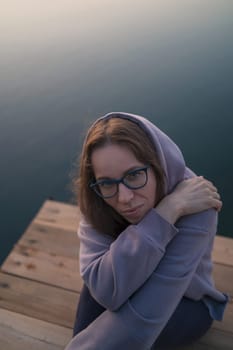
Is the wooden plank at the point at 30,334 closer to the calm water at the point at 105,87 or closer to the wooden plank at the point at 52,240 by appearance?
the wooden plank at the point at 52,240

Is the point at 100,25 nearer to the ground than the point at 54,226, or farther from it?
farther from it

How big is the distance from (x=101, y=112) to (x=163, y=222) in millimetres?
2518

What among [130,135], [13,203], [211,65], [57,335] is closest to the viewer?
[130,135]

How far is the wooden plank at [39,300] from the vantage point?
155 centimetres

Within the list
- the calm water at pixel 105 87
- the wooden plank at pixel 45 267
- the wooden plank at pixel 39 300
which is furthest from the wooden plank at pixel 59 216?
the calm water at pixel 105 87

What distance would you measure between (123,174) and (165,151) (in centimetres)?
13

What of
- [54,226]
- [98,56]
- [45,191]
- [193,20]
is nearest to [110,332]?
[54,226]

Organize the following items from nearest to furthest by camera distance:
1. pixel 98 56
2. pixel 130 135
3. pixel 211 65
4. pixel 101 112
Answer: pixel 130 135
pixel 101 112
pixel 211 65
pixel 98 56

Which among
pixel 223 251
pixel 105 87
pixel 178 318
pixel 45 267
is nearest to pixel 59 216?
pixel 45 267

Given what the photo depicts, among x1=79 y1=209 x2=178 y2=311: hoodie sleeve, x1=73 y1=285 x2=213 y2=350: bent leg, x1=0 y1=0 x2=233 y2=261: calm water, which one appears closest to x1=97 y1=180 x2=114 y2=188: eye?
x1=79 y1=209 x2=178 y2=311: hoodie sleeve

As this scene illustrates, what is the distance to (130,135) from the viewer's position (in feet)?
3.26

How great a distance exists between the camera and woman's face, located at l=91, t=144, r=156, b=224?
99 centimetres

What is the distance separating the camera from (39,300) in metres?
1.62

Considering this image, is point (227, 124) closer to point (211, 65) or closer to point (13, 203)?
point (211, 65)
